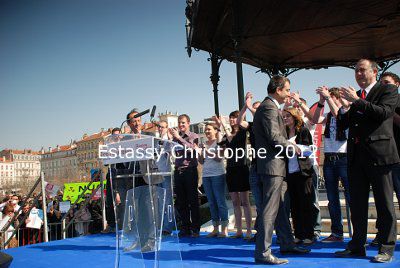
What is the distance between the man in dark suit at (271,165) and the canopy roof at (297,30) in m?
3.67

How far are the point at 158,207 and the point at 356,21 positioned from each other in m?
8.25

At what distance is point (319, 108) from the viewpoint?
16.0ft

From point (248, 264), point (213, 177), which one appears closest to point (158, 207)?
point (248, 264)

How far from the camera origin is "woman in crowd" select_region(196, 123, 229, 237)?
5852mm

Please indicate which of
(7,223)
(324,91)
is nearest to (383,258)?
(324,91)

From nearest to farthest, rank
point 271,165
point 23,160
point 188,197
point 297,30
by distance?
1. point 271,165
2. point 188,197
3. point 297,30
4. point 23,160

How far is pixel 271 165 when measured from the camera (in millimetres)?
3811

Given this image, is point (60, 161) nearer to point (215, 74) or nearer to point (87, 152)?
point (87, 152)

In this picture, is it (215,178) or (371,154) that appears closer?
(371,154)

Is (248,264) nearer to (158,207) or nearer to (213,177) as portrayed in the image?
(158,207)

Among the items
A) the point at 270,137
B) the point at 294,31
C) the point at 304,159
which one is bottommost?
the point at 304,159

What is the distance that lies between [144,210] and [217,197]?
9.27 ft

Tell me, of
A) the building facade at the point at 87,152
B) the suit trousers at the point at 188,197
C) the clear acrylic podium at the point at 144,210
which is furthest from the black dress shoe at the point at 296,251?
the building facade at the point at 87,152

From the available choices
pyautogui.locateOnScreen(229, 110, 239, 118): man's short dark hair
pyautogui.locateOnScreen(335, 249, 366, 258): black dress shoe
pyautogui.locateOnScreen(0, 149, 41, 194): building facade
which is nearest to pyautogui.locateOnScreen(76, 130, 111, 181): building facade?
pyautogui.locateOnScreen(0, 149, 41, 194): building facade
